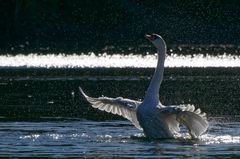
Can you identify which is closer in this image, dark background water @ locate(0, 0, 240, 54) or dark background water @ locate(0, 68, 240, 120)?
dark background water @ locate(0, 68, 240, 120)

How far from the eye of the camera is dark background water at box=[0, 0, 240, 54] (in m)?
76.1

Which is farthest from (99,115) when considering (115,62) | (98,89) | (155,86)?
(115,62)

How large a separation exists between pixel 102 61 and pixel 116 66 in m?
5.64

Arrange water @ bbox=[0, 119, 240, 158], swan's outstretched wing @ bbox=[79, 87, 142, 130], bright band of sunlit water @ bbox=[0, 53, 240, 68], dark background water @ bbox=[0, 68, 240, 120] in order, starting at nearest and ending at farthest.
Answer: water @ bbox=[0, 119, 240, 158], swan's outstretched wing @ bbox=[79, 87, 142, 130], dark background water @ bbox=[0, 68, 240, 120], bright band of sunlit water @ bbox=[0, 53, 240, 68]

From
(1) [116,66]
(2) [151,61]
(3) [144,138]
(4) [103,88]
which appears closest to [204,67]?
(1) [116,66]

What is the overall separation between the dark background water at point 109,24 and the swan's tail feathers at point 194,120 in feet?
160

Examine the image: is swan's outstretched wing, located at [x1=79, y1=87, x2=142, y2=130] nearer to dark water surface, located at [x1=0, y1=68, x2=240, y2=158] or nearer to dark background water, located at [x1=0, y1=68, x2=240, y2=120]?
dark water surface, located at [x1=0, y1=68, x2=240, y2=158]

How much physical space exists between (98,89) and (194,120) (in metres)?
13.0

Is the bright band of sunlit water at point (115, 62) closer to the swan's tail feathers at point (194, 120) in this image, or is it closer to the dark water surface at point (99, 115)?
the dark water surface at point (99, 115)

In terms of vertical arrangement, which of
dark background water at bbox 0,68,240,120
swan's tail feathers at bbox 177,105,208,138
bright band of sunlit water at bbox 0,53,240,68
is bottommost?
bright band of sunlit water at bbox 0,53,240,68

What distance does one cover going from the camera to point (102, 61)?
55.0 meters

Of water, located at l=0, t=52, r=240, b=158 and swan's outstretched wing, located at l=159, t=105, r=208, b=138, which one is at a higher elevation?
swan's outstretched wing, located at l=159, t=105, r=208, b=138

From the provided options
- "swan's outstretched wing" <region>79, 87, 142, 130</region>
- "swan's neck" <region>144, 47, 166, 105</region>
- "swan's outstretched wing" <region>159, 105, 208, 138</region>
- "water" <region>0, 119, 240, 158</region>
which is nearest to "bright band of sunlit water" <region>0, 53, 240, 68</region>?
"swan's outstretched wing" <region>79, 87, 142, 130</region>

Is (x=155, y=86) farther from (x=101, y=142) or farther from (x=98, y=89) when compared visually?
(x=98, y=89)
